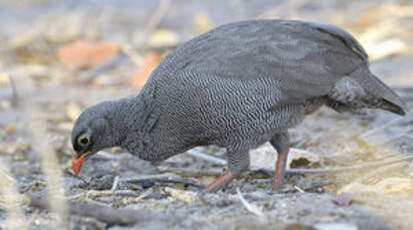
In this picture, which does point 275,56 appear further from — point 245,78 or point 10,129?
point 10,129

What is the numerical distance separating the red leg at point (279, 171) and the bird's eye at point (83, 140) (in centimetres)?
150

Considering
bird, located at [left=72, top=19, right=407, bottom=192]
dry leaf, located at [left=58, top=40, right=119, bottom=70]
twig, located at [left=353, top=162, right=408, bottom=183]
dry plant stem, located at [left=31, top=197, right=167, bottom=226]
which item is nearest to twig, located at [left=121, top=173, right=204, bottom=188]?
bird, located at [left=72, top=19, right=407, bottom=192]

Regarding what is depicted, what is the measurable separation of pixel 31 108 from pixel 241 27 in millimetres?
2302

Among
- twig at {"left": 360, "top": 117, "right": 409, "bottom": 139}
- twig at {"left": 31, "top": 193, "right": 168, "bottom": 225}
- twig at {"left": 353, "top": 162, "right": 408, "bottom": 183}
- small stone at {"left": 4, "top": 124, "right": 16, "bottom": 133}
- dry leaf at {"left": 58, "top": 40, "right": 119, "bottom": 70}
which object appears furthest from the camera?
dry leaf at {"left": 58, "top": 40, "right": 119, "bottom": 70}

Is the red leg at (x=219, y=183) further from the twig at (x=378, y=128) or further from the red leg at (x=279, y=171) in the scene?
the twig at (x=378, y=128)

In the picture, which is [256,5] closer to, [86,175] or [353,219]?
[86,175]

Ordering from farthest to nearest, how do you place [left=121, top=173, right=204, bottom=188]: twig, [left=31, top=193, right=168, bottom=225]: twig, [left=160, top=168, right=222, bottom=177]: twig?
[left=160, top=168, right=222, bottom=177]: twig < [left=121, top=173, right=204, bottom=188]: twig < [left=31, top=193, right=168, bottom=225]: twig

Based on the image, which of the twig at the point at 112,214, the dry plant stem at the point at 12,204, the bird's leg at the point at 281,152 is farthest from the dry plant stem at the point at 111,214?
→ the bird's leg at the point at 281,152

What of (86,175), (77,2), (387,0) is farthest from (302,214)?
(77,2)

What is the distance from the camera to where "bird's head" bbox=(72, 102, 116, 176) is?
207 inches

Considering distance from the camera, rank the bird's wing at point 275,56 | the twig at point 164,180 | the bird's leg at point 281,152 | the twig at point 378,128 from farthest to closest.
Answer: the twig at point 378,128
the bird's leg at point 281,152
the twig at point 164,180
the bird's wing at point 275,56

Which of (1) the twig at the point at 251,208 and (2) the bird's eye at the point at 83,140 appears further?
A: (2) the bird's eye at the point at 83,140

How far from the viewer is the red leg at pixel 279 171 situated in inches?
207

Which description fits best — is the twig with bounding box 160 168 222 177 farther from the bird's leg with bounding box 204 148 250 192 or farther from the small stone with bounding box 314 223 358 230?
the small stone with bounding box 314 223 358 230
